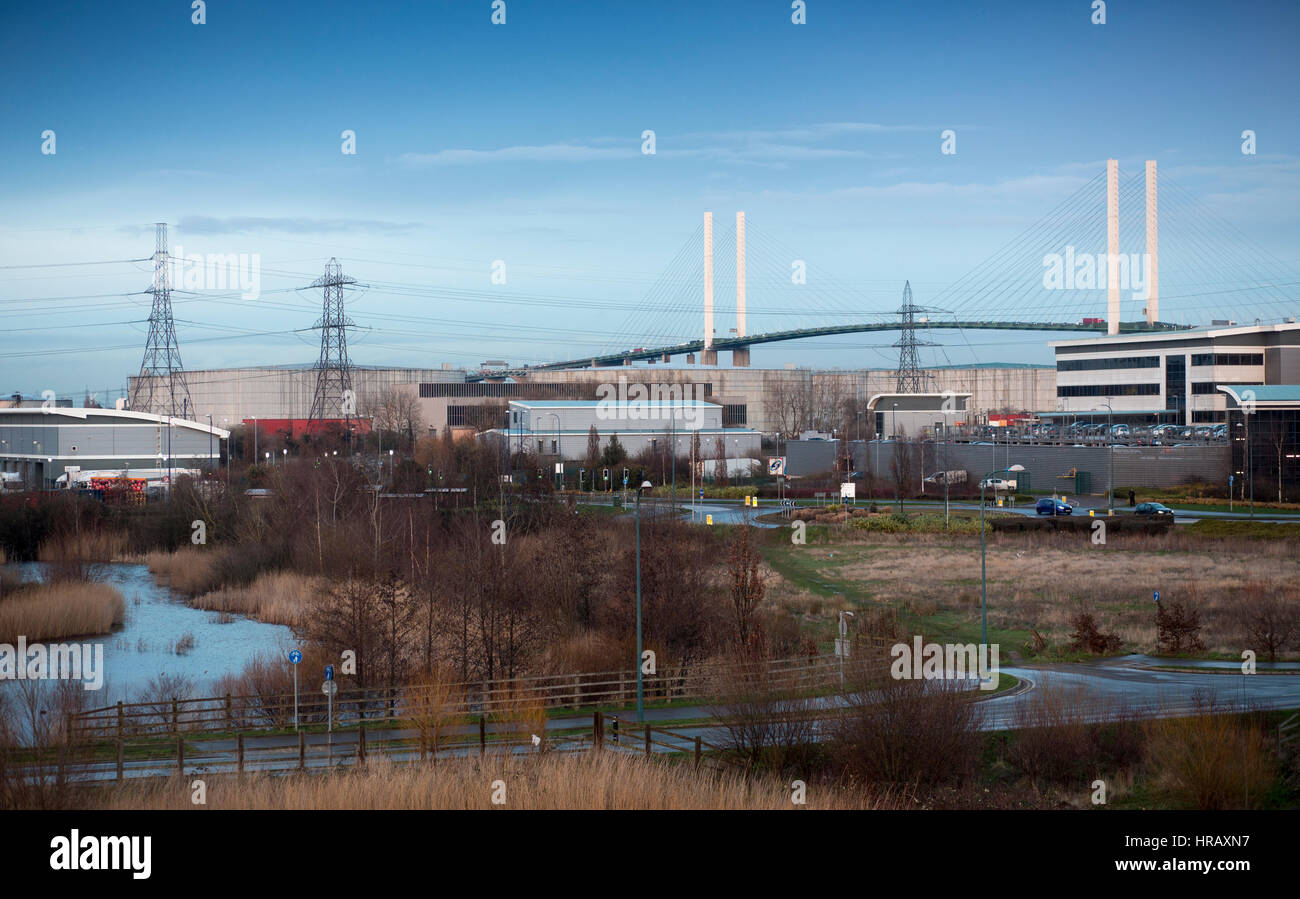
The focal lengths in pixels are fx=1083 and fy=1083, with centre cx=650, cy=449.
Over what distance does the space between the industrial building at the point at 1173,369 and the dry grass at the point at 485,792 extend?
2409 inches

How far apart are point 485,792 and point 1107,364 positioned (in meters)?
74.2

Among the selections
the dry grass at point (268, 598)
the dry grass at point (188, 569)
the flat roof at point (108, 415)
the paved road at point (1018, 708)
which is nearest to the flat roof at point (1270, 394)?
the paved road at point (1018, 708)

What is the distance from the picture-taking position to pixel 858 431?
81000mm

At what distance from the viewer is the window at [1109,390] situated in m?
73.2

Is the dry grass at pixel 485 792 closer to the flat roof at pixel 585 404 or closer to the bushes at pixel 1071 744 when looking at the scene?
the bushes at pixel 1071 744

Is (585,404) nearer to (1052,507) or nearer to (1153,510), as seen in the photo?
(1052,507)

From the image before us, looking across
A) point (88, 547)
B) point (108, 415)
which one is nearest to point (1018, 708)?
point (88, 547)

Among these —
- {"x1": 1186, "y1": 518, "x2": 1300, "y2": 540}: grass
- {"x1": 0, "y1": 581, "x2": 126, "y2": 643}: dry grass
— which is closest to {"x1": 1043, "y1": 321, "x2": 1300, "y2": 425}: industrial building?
{"x1": 1186, "y1": 518, "x2": 1300, "y2": 540}: grass

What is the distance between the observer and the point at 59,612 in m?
29.8

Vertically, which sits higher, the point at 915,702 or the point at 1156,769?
the point at 915,702
